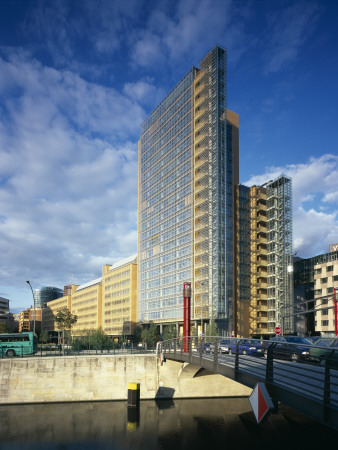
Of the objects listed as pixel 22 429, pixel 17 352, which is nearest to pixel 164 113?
pixel 17 352

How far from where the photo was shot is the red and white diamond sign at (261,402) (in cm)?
849

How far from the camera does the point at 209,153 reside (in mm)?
87562

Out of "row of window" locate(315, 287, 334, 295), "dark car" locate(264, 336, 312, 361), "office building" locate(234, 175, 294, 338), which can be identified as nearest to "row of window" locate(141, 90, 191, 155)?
"office building" locate(234, 175, 294, 338)

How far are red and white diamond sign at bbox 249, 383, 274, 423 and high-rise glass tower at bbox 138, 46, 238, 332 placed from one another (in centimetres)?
7402

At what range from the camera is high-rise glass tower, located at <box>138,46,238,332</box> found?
85.1 m

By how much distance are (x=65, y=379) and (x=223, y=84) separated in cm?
7109

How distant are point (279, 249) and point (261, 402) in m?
93.4

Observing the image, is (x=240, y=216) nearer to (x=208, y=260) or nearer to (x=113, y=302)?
(x=208, y=260)

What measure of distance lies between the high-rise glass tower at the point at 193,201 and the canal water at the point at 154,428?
47.3 meters

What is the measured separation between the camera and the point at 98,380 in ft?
127

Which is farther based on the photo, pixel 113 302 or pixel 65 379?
pixel 113 302

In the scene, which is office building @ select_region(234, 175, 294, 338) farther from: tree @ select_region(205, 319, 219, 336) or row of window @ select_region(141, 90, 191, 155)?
row of window @ select_region(141, 90, 191, 155)

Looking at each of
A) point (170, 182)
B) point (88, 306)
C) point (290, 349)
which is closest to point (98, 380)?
point (290, 349)

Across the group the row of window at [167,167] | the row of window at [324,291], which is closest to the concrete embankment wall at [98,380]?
the row of window at [167,167]
